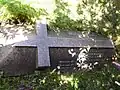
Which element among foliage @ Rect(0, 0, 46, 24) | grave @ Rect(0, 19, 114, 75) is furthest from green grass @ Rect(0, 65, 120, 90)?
foliage @ Rect(0, 0, 46, 24)

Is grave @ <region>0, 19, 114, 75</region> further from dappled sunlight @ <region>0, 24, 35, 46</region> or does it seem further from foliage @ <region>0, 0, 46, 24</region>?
foliage @ <region>0, 0, 46, 24</region>

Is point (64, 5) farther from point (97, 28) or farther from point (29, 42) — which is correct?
point (29, 42)

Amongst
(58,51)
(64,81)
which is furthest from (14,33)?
(64,81)

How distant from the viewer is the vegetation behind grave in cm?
388

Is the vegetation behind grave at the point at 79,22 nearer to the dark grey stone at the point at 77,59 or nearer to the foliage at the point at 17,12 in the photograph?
the foliage at the point at 17,12

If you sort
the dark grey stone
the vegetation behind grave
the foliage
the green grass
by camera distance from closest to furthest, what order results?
the green grass < the vegetation behind grave < the dark grey stone < the foliage

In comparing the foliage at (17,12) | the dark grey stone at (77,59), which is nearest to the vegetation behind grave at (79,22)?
the foliage at (17,12)

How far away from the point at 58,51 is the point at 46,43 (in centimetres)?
21

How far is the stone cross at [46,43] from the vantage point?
3.96 metres

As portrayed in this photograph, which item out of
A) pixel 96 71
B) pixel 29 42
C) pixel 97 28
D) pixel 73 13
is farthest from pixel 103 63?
pixel 29 42

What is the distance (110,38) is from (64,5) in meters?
0.94

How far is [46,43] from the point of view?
4.09 metres

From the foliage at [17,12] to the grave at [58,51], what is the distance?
255mm

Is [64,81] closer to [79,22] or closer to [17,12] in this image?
[79,22]
